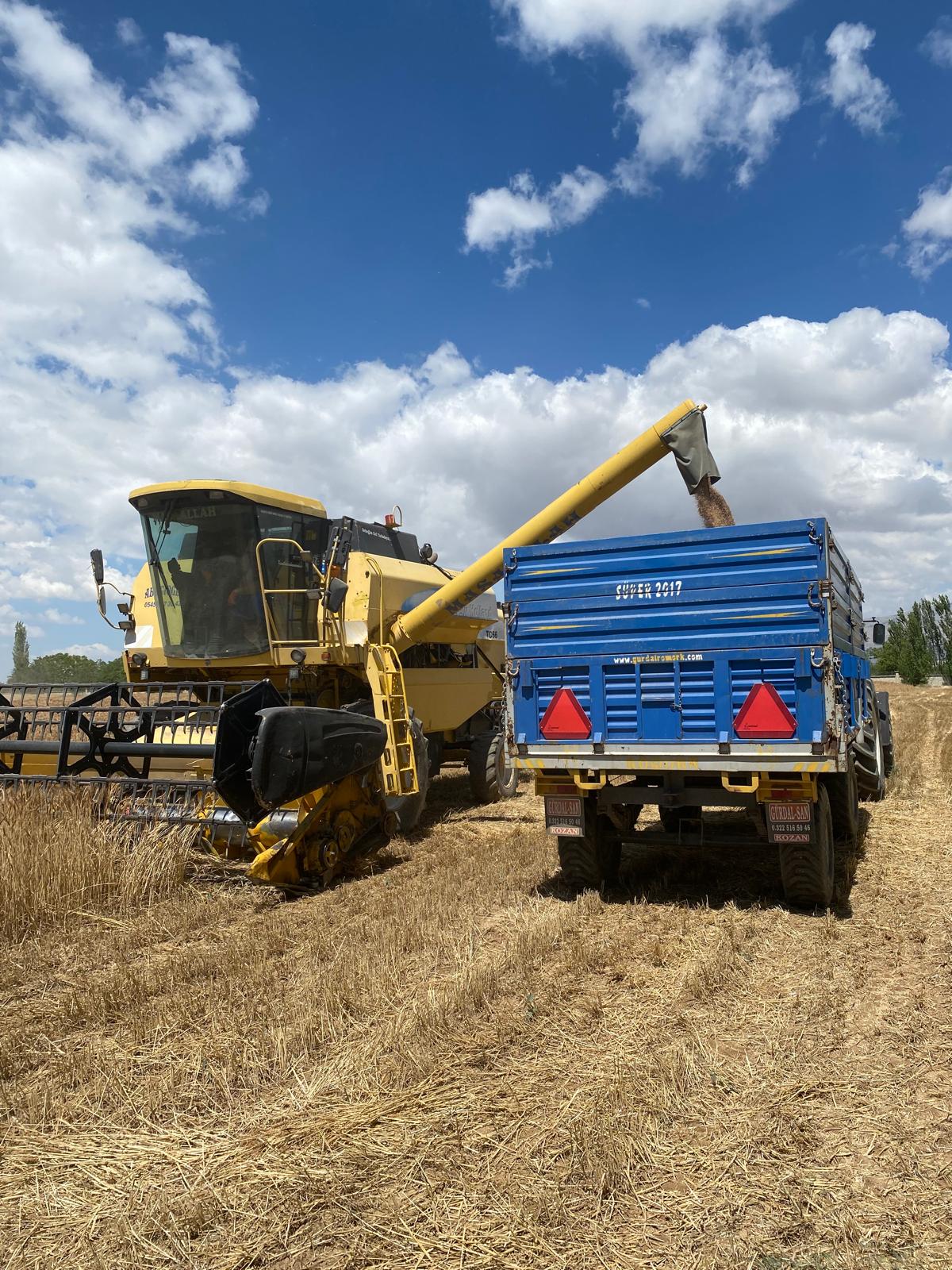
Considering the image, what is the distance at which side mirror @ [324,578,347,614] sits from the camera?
7.84 m

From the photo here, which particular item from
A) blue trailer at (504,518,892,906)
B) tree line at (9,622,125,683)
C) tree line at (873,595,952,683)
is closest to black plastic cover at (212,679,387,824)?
blue trailer at (504,518,892,906)

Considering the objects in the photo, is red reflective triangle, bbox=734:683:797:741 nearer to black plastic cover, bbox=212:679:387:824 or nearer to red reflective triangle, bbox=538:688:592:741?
red reflective triangle, bbox=538:688:592:741

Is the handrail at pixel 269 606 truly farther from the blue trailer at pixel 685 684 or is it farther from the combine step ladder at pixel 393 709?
the blue trailer at pixel 685 684

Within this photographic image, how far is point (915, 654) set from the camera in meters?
58.5

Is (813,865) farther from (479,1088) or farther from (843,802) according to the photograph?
(479,1088)

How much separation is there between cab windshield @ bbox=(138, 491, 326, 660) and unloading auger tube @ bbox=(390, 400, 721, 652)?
1179 millimetres

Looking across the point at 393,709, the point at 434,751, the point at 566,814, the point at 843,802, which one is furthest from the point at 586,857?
the point at 434,751

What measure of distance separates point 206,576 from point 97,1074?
5.46m

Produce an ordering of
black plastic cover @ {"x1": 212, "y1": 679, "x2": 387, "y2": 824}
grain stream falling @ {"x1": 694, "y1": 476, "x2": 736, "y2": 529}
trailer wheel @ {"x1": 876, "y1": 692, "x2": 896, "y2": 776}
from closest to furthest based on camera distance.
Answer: black plastic cover @ {"x1": 212, "y1": 679, "x2": 387, "y2": 824} → grain stream falling @ {"x1": 694, "y1": 476, "x2": 736, "y2": 529} → trailer wheel @ {"x1": 876, "y1": 692, "x2": 896, "y2": 776}

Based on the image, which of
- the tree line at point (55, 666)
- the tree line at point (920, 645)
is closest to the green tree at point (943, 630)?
the tree line at point (920, 645)

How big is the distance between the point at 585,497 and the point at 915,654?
5736 centimetres

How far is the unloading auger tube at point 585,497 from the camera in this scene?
7.71 m

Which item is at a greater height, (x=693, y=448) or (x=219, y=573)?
(x=693, y=448)

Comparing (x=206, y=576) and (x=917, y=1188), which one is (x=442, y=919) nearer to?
(x=917, y=1188)
